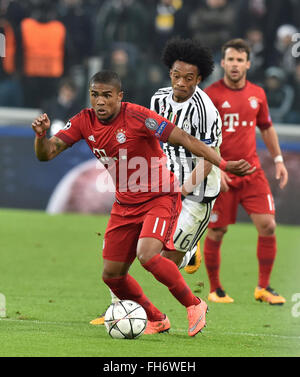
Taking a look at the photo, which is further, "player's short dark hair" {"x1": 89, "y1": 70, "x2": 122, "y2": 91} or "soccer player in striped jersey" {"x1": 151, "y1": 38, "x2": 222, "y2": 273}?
"soccer player in striped jersey" {"x1": 151, "y1": 38, "x2": 222, "y2": 273}

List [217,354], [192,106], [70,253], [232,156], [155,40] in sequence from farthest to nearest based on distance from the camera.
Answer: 1. [155,40]
2. [70,253]
3. [232,156]
4. [192,106]
5. [217,354]

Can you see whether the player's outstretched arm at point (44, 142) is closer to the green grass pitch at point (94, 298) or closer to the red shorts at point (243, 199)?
the green grass pitch at point (94, 298)

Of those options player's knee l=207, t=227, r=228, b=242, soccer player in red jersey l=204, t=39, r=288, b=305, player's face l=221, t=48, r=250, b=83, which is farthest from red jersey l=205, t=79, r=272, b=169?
player's knee l=207, t=227, r=228, b=242

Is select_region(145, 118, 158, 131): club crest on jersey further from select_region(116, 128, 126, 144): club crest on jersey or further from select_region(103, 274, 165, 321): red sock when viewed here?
select_region(103, 274, 165, 321): red sock

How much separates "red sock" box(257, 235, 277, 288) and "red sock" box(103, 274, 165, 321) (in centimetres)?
240

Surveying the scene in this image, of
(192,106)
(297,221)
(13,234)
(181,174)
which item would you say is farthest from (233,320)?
(297,221)

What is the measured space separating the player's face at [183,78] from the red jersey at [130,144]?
81 centimetres

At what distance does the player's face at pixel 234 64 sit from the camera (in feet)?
30.7

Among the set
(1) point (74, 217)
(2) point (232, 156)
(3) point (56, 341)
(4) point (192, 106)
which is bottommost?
(1) point (74, 217)

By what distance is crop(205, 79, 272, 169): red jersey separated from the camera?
9.34 metres

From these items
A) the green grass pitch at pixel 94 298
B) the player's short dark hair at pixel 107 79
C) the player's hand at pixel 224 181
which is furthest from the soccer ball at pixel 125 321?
the player's hand at pixel 224 181

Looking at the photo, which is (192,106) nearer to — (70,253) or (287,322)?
(287,322)

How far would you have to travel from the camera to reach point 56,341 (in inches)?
259

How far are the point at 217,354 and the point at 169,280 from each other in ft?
2.69
